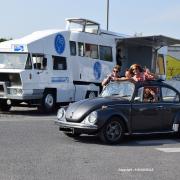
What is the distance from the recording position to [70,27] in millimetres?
23328

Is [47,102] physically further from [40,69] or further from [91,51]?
[91,51]

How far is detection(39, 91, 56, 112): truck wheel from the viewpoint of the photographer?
19.3 m

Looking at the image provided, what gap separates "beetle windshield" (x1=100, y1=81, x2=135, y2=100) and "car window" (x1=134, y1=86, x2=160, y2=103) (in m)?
0.18

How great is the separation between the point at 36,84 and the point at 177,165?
10.3m

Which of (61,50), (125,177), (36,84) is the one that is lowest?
(125,177)

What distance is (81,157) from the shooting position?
32.3ft

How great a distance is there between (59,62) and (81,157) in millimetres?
10871

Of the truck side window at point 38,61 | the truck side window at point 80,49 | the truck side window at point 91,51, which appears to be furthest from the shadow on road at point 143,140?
the truck side window at point 91,51

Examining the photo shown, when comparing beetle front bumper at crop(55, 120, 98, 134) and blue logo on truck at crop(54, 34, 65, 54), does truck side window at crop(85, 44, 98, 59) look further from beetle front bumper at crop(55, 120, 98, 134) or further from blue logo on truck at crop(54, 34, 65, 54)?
beetle front bumper at crop(55, 120, 98, 134)

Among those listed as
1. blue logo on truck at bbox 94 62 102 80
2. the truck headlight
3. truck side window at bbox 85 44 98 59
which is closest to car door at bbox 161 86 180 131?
the truck headlight

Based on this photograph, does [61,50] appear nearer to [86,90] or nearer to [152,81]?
[86,90]

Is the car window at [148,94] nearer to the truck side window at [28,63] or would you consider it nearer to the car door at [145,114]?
the car door at [145,114]

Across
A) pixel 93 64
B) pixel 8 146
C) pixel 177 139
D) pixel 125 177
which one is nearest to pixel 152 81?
pixel 177 139

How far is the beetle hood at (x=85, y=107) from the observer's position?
11477mm
